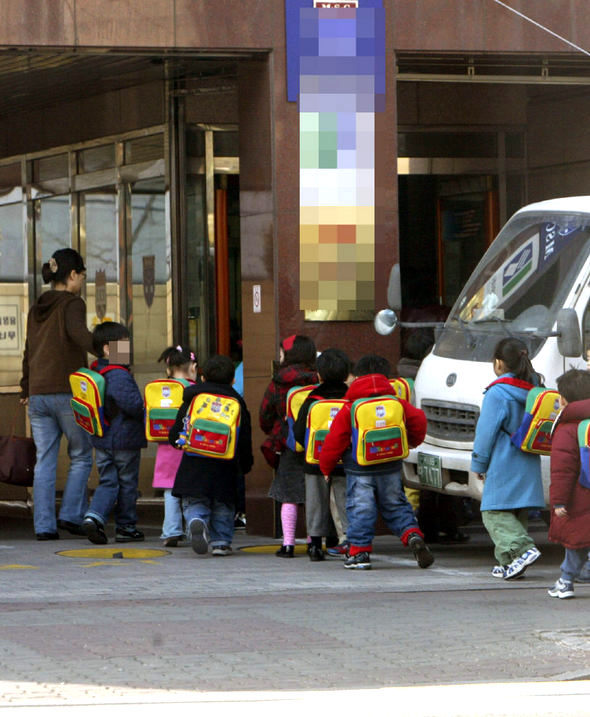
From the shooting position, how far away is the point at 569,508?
365 inches

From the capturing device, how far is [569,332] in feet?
33.9

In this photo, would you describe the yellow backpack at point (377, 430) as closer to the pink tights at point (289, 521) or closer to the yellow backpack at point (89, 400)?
the pink tights at point (289, 521)

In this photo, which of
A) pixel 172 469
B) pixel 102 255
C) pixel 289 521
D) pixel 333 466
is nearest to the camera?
pixel 333 466

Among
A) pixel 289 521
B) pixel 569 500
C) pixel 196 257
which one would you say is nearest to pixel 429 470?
pixel 289 521

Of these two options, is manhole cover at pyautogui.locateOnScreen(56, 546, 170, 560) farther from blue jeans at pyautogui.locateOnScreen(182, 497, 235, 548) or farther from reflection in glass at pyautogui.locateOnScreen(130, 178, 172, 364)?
reflection in glass at pyautogui.locateOnScreen(130, 178, 172, 364)

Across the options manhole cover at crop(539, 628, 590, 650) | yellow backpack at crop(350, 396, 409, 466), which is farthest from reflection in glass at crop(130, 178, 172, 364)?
manhole cover at crop(539, 628, 590, 650)

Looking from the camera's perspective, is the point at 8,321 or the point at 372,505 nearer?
the point at 372,505

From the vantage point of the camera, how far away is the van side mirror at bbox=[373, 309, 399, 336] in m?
11.6

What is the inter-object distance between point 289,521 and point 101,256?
5.14 m

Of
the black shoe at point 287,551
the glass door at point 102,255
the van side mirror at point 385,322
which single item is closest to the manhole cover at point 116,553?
the black shoe at point 287,551

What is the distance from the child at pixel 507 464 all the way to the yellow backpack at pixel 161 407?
2565mm

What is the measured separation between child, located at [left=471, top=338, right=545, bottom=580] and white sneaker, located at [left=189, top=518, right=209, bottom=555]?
6.74 feet

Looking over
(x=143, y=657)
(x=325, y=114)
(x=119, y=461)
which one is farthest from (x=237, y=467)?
(x=143, y=657)

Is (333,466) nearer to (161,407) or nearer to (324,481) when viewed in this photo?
(324,481)
